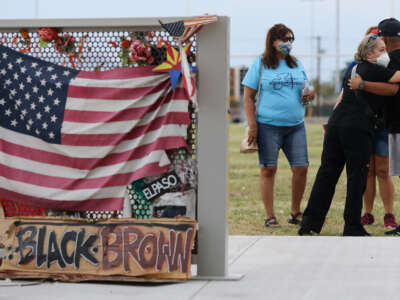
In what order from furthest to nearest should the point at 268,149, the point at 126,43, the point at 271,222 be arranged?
1. the point at 271,222
2. the point at 268,149
3. the point at 126,43

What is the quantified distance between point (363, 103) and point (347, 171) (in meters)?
0.68

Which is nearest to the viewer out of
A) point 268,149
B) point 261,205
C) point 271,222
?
point 268,149

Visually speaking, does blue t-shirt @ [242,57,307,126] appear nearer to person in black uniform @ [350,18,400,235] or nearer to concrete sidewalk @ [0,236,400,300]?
person in black uniform @ [350,18,400,235]

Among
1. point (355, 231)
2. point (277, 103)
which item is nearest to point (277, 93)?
point (277, 103)

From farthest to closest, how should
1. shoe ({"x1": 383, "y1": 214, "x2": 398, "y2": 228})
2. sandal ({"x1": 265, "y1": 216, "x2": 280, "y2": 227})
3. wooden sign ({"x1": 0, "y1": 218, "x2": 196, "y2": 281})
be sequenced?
1. sandal ({"x1": 265, "y1": 216, "x2": 280, "y2": 227})
2. shoe ({"x1": 383, "y1": 214, "x2": 398, "y2": 228})
3. wooden sign ({"x1": 0, "y1": 218, "x2": 196, "y2": 281})

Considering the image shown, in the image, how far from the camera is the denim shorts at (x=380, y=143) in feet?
29.3

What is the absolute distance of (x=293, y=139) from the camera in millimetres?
8906

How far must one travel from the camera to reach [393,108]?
8203 millimetres

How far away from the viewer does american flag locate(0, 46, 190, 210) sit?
241 inches

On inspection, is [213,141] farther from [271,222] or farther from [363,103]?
[271,222]

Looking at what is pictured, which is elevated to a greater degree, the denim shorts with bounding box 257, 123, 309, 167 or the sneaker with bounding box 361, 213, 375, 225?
the denim shorts with bounding box 257, 123, 309, 167

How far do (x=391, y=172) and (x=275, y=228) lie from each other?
1.49 metres

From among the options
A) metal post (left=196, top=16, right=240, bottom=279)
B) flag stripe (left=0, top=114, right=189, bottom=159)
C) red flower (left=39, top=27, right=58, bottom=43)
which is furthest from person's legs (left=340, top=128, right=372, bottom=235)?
red flower (left=39, top=27, right=58, bottom=43)

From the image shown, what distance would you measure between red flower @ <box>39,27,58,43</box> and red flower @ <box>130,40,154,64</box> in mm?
619
